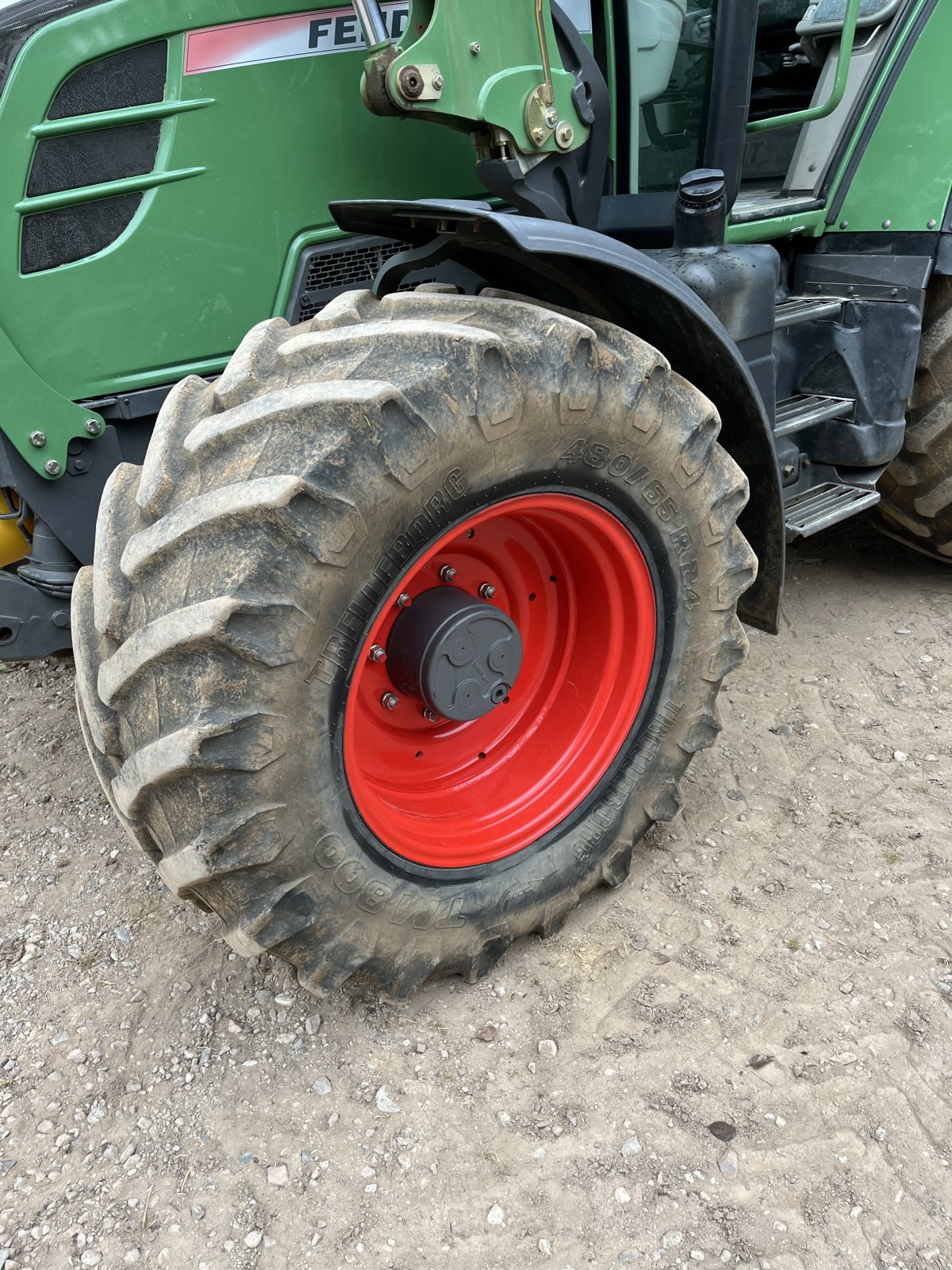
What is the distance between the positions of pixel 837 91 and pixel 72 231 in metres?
1.92

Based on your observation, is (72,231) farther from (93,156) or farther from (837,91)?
(837,91)

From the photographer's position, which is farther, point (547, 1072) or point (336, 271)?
point (336, 271)

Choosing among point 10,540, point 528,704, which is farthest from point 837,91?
point 10,540

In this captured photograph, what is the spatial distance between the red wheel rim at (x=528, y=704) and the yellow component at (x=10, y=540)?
0.84 m

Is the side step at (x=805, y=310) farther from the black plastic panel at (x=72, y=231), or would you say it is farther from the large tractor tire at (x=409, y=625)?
the black plastic panel at (x=72, y=231)

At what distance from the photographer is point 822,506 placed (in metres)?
2.88

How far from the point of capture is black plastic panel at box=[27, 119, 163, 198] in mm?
1992

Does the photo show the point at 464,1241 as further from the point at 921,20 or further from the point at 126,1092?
the point at 921,20

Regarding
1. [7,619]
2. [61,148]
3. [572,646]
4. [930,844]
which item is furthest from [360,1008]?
[61,148]

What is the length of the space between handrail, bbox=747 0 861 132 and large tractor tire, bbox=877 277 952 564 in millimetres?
730

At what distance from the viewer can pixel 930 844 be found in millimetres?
2459

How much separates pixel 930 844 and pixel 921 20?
228 centimetres

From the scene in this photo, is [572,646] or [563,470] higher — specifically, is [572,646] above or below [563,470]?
below

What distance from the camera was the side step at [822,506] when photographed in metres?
2.72
